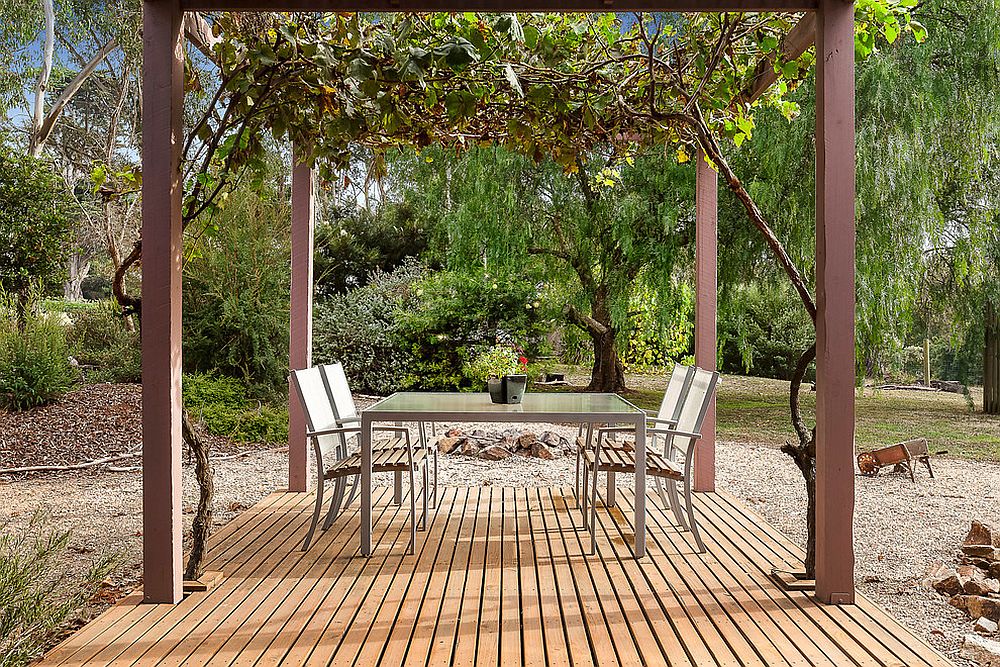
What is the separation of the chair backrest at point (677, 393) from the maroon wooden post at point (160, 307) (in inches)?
105

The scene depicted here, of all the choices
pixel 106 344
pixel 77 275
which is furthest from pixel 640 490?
pixel 77 275

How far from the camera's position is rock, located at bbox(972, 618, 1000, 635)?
365 cm

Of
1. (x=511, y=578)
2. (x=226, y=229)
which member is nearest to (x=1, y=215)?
(x=226, y=229)

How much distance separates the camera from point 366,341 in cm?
1087

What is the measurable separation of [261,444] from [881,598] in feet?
19.9

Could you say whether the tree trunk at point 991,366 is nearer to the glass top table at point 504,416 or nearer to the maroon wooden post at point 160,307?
the glass top table at point 504,416

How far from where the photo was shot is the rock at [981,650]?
3213mm

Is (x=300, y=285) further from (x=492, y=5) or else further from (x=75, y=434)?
(x=75, y=434)

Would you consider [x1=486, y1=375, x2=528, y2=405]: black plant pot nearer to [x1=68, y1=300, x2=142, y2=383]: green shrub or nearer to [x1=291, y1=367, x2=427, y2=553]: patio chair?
[x1=291, y1=367, x2=427, y2=553]: patio chair

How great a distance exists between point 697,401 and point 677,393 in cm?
62

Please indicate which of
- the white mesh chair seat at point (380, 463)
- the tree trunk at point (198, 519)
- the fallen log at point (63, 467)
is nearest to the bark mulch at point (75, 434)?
the fallen log at point (63, 467)

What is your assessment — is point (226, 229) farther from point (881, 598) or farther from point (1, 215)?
point (881, 598)

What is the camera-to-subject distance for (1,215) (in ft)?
31.6

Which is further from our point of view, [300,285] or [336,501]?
[300,285]
